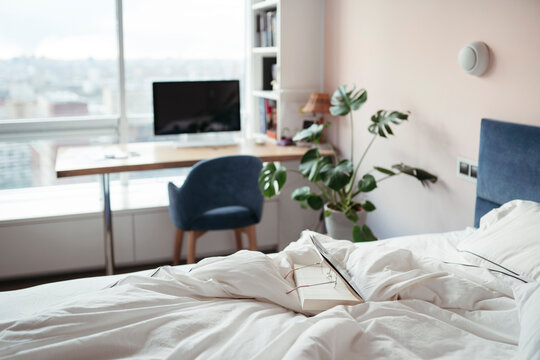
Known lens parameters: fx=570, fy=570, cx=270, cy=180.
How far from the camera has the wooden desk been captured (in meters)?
3.07

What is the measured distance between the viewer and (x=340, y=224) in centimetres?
317

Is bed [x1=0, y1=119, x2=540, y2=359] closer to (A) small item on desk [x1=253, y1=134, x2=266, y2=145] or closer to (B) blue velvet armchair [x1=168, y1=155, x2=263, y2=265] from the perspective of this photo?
(B) blue velvet armchair [x1=168, y1=155, x2=263, y2=265]

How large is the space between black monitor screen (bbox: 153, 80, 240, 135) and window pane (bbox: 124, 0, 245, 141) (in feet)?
0.91

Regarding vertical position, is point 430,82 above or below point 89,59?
below

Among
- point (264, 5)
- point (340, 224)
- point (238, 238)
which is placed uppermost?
point (264, 5)

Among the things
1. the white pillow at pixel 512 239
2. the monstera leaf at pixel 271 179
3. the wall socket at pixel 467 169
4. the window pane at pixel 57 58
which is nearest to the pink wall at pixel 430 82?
the wall socket at pixel 467 169

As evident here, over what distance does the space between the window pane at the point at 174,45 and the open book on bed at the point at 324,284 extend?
219 centimetres

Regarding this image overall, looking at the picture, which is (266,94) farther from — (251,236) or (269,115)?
(251,236)

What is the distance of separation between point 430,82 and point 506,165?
2.25 ft

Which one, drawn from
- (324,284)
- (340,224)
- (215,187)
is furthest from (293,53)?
(324,284)

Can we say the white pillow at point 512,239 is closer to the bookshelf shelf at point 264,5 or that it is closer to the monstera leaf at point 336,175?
the monstera leaf at point 336,175

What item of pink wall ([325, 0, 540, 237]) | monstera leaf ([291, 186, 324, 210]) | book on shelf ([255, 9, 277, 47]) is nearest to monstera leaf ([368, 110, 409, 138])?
pink wall ([325, 0, 540, 237])

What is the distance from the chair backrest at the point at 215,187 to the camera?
3.11 m

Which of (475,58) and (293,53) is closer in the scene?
(475,58)
